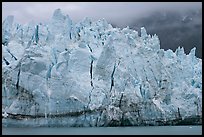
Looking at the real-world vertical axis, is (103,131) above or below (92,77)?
below

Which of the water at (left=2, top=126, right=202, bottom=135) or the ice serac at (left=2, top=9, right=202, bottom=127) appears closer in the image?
the water at (left=2, top=126, right=202, bottom=135)

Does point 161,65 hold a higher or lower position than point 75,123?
higher

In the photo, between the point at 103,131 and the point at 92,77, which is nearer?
the point at 103,131

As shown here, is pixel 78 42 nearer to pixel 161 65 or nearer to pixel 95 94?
pixel 95 94

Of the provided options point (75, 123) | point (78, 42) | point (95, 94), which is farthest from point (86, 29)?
point (75, 123)

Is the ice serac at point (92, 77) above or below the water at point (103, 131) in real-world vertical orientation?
above

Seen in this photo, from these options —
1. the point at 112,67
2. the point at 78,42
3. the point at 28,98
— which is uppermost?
the point at 78,42

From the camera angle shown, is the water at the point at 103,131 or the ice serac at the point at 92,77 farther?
the ice serac at the point at 92,77

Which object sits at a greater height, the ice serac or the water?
the ice serac
